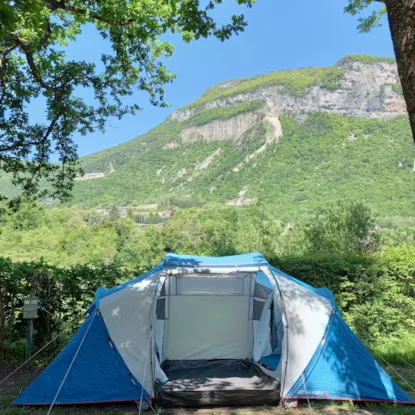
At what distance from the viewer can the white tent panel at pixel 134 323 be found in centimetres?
425

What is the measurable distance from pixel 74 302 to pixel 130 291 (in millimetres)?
2142

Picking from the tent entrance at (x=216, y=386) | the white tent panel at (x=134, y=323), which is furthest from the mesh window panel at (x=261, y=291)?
the white tent panel at (x=134, y=323)

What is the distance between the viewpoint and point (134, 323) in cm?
442

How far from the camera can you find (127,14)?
5949 mm

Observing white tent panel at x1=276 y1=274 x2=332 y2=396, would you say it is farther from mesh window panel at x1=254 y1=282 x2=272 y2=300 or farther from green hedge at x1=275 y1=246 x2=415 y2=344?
green hedge at x1=275 y1=246 x2=415 y2=344

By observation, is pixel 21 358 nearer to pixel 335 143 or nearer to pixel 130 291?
pixel 130 291

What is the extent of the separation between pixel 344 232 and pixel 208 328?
13.0 meters

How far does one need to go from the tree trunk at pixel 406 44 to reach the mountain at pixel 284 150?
4192 cm

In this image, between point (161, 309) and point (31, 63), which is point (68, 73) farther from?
point (161, 309)

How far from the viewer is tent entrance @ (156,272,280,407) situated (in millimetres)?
5430

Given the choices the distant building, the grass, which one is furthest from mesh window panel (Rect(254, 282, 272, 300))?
the distant building

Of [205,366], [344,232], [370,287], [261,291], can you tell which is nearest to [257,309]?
[261,291]

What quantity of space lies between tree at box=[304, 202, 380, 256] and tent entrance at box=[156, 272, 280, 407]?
11.5 meters

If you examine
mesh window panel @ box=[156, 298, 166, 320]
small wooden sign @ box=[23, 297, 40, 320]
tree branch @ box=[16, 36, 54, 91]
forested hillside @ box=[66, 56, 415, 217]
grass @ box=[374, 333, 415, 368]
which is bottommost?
grass @ box=[374, 333, 415, 368]
